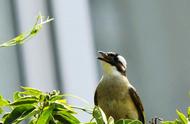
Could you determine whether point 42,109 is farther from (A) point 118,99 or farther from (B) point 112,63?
(B) point 112,63

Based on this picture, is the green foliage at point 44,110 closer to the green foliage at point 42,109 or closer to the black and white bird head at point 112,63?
the green foliage at point 42,109

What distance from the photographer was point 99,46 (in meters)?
3.48

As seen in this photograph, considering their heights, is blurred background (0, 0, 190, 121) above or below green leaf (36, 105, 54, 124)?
below

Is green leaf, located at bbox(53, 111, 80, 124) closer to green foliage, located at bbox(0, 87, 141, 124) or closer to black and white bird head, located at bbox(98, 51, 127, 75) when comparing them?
green foliage, located at bbox(0, 87, 141, 124)

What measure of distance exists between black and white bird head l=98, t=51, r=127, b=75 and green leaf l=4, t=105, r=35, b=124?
1.11m

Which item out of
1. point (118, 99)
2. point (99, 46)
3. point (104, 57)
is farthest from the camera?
point (99, 46)

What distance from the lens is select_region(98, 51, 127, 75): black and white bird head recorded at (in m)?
1.76

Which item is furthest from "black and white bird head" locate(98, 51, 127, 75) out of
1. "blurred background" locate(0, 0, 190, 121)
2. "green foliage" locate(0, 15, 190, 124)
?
"blurred background" locate(0, 0, 190, 121)

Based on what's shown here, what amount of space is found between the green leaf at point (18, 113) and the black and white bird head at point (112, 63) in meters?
1.11

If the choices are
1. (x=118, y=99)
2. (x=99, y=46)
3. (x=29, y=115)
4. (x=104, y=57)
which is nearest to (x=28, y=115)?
(x=29, y=115)

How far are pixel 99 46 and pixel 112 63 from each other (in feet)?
5.58

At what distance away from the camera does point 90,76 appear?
3.22 m

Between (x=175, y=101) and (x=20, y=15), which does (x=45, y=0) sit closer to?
(x=20, y=15)

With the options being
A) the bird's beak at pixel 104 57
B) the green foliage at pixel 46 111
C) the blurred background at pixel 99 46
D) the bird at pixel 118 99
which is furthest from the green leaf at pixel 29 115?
the blurred background at pixel 99 46
